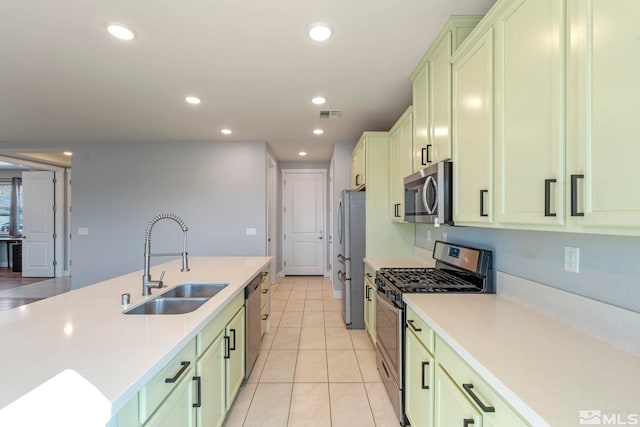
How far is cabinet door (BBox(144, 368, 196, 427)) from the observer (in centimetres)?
105

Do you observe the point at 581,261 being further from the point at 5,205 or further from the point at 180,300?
the point at 5,205

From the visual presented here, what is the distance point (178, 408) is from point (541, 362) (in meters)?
1.33

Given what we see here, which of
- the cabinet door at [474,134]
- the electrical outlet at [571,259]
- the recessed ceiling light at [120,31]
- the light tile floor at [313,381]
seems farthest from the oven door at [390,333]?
the recessed ceiling light at [120,31]

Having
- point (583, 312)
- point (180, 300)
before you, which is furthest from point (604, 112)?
point (180, 300)

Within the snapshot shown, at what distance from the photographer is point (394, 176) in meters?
3.22

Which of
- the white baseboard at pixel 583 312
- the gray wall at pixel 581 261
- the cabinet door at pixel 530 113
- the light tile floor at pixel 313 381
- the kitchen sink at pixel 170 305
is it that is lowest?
the light tile floor at pixel 313 381

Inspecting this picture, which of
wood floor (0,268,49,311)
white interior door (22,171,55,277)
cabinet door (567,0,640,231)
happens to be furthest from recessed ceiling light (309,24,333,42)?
white interior door (22,171,55,277)

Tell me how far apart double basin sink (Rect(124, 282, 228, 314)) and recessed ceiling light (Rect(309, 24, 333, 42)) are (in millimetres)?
1762

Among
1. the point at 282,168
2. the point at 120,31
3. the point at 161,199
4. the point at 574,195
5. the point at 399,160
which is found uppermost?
the point at 120,31

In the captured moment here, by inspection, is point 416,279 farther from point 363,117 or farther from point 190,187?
point 190,187

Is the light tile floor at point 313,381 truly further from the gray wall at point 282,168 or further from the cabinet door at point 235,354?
the gray wall at point 282,168

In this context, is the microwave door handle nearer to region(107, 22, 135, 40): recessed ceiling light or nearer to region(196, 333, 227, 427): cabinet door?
region(196, 333, 227, 427): cabinet door

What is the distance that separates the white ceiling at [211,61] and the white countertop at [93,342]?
1621mm

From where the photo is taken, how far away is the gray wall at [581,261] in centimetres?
108
